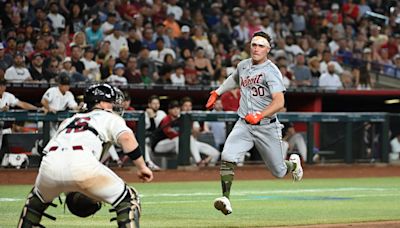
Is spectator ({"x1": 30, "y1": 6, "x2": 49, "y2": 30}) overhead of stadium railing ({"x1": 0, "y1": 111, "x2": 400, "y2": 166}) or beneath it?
overhead

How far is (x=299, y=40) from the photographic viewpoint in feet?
77.3

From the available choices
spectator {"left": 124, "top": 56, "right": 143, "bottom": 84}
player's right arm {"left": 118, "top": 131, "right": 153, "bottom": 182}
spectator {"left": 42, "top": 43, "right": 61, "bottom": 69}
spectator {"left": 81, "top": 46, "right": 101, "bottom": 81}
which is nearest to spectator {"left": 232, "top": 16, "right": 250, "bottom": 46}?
spectator {"left": 124, "top": 56, "right": 143, "bottom": 84}

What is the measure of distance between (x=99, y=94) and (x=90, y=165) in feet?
2.01

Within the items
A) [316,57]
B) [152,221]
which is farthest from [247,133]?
[316,57]

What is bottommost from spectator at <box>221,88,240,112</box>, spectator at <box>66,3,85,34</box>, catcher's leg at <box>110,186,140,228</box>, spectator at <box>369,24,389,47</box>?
spectator at <box>221,88,240,112</box>

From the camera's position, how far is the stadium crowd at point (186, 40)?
59.0 feet

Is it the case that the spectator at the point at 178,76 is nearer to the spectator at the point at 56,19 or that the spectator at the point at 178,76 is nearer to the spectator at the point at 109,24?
the spectator at the point at 109,24

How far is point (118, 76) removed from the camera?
1816 centimetres

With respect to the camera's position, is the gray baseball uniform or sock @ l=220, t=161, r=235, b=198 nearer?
sock @ l=220, t=161, r=235, b=198

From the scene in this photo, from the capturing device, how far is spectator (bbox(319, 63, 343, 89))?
21705 millimetres

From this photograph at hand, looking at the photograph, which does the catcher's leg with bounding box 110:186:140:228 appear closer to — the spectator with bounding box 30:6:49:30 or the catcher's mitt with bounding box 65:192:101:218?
the catcher's mitt with bounding box 65:192:101:218

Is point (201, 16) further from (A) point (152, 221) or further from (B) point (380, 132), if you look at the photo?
(A) point (152, 221)

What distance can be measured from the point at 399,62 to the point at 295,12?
3300 mm

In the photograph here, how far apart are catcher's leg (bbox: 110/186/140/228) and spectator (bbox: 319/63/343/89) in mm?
15802
